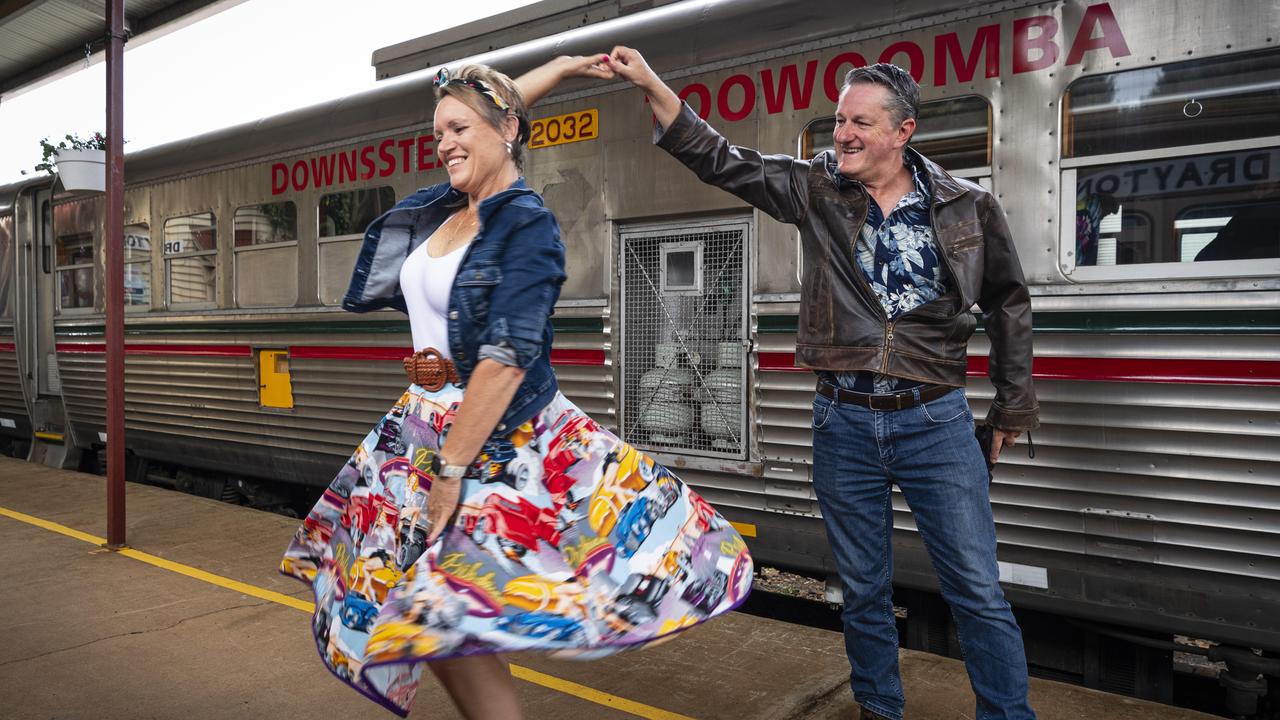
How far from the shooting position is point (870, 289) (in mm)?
2441

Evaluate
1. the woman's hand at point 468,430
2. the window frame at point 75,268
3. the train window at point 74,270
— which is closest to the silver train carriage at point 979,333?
the woman's hand at point 468,430

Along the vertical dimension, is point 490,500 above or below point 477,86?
below

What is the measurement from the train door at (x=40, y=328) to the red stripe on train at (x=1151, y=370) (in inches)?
332

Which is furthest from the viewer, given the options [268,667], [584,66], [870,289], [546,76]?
[268,667]

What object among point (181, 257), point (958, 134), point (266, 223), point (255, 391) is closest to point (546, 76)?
point (958, 134)

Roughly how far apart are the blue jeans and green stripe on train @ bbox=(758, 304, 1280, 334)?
1128mm

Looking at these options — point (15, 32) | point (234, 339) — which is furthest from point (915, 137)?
point (15, 32)

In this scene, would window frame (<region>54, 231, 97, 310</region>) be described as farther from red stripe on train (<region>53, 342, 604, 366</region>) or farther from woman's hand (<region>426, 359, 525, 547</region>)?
woman's hand (<region>426, 359, 525, 547</region>)

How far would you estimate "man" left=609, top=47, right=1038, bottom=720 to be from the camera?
2371mm

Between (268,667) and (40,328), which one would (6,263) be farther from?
(268,667)

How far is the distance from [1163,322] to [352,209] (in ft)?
15.0

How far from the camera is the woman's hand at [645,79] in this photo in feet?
7.62

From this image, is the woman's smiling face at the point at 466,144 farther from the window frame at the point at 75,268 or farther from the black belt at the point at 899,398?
the window frame at the point at 75,268

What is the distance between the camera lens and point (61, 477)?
25.0ft
